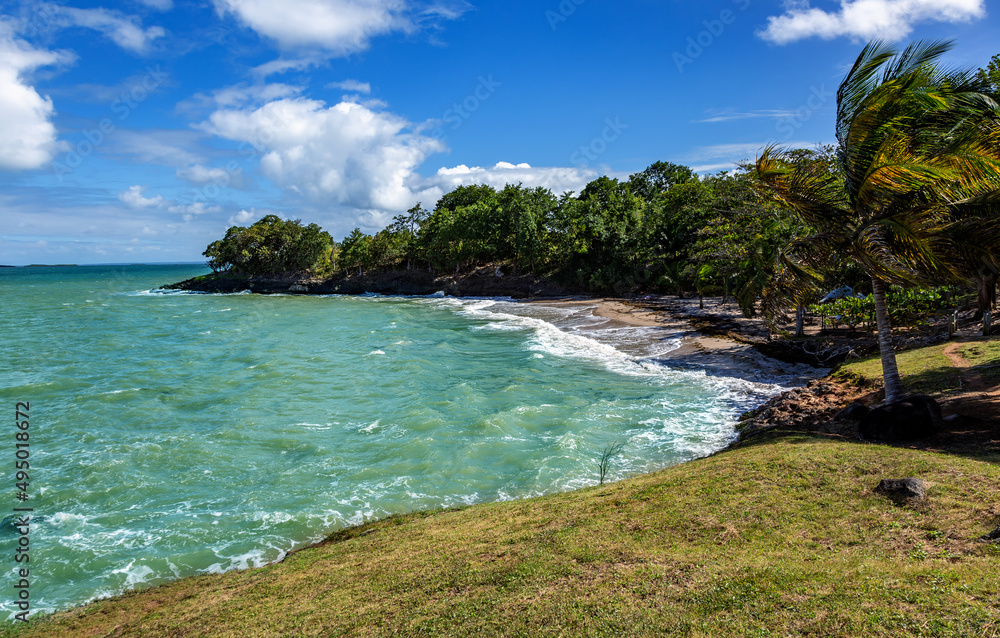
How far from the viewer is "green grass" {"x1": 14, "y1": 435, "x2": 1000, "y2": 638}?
4.53 m

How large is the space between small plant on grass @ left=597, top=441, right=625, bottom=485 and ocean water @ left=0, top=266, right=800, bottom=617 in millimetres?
189

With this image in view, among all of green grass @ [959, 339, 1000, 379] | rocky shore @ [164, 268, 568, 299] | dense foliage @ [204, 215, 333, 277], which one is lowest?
green grass @ [959, 339, 1000, 379]

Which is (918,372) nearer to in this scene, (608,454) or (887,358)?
(887,358)

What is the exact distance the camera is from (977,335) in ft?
52.2

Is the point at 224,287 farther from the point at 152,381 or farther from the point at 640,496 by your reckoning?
the point at 640,496

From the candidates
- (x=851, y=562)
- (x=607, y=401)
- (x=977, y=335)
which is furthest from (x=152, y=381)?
(x=977, y=335)

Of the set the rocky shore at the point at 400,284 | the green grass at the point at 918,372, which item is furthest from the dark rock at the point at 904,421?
the rocky shore at the point at 400,284

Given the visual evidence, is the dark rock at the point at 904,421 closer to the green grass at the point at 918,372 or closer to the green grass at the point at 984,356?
the green grass at the point at 918,372

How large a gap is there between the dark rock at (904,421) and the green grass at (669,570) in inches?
→ 41.9

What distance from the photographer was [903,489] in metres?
6.30

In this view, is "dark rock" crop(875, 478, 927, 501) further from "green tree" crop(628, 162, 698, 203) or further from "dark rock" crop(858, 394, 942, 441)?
"green tree" crop(628, 162, 698, 203)

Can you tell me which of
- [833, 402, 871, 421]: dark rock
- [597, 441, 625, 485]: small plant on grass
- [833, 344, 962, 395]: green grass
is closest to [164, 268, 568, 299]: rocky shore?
[833, 344, 962, 395]: green grass

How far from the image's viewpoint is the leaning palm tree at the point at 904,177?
828 centimetres

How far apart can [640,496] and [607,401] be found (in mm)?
9091
